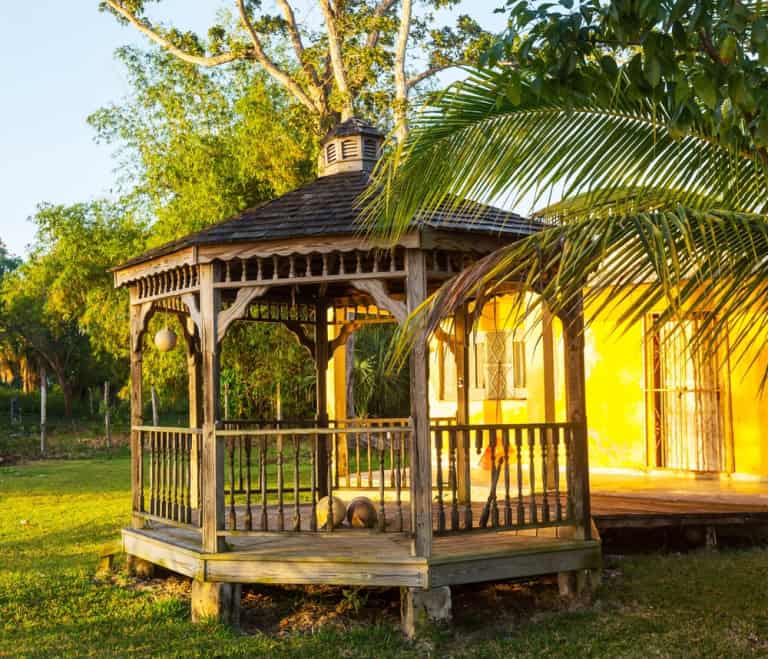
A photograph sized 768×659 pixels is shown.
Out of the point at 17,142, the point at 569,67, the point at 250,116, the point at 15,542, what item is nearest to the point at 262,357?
the point at 250,116

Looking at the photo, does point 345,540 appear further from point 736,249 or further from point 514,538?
point 736,249

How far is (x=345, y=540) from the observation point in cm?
830

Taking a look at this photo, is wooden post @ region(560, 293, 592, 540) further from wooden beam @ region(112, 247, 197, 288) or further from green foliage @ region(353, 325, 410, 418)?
green foliage @ region(353, 325, 410, 418)

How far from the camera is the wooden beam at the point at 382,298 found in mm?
7332

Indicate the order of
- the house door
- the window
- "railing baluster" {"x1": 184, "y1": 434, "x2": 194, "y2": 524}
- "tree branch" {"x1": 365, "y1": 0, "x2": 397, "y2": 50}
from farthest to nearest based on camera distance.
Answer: "tree branch" {"x1": 365, "y1": 0, "x2": 397, "y2": 50} → the window → the house door → "railing baluster" {"x1": 184, "y1": 434, "x2": 194, "y2": 524}

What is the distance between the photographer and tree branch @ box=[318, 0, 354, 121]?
60.6 ft

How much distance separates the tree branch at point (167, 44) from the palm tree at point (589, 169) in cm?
1586

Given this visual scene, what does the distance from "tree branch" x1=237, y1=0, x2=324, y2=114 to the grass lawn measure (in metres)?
11.8

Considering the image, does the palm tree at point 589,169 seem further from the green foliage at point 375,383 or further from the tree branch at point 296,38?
the green foliage at point 375,383

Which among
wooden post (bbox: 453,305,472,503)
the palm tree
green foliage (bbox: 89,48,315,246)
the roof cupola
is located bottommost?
wooden post (bbox: 453,305,472,503)

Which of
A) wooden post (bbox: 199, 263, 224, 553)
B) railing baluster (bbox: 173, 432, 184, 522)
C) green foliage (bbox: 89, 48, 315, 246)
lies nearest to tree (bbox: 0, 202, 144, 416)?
green foliage (bbox: 89, 48, 315, 246)

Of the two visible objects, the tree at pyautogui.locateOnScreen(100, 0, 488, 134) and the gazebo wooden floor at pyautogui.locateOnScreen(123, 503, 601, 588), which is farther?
the tree at pyautogui.locateOnScreen(100, 0, 488, 134)

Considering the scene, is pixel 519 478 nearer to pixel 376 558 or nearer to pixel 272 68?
pixel 376 558

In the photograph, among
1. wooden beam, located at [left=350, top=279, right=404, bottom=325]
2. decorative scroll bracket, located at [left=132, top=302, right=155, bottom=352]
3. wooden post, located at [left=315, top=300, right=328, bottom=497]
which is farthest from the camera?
wooden post, located at [left=315, top=300, right=328, bottom=497]
